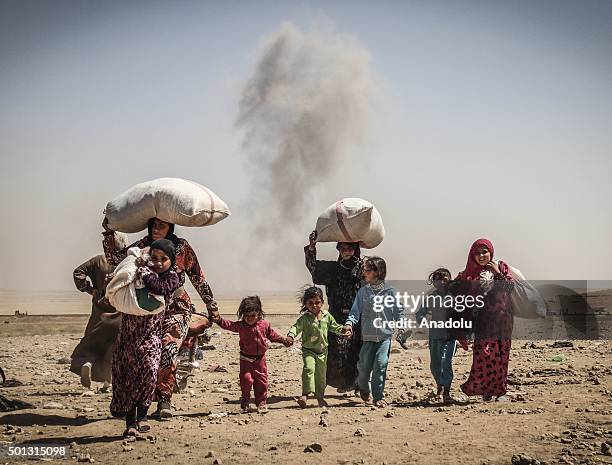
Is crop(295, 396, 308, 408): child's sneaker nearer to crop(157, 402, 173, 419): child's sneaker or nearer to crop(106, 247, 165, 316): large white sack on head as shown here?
crop(157, 402, 173, 419): child's sneaker

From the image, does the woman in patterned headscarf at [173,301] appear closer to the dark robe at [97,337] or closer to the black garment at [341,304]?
the black garment at [341,304]

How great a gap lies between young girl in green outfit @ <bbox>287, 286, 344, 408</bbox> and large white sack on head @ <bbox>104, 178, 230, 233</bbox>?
61.1 inches

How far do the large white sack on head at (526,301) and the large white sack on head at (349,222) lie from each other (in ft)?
5.83

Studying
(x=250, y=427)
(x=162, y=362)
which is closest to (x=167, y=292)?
(x=162, y=362)

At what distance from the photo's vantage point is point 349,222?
8500 mm

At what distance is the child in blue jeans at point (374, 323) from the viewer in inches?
319

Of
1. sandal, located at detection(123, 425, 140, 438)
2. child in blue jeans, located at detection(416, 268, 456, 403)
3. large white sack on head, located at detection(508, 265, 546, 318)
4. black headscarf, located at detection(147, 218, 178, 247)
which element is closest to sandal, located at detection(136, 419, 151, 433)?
sandal, located at detection(123, 425, 140, 438)

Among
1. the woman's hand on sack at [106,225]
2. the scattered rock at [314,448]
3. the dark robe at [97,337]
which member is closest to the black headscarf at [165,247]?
the woman's hand on sack at [106,225]

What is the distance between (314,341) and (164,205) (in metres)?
2.40

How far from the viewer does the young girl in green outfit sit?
809 cm

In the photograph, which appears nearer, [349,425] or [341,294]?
[349,425]

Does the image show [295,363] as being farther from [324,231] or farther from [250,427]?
[250,427]

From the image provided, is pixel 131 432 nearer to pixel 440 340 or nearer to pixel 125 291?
pixel 125 291

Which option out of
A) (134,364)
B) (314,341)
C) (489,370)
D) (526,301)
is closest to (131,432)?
(134,364)
